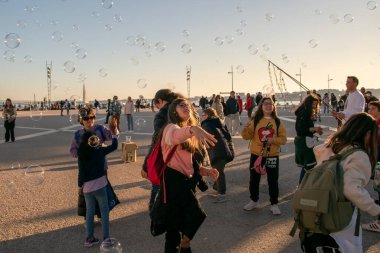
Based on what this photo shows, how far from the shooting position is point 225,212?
5414 millimetres

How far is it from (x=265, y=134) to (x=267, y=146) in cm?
18

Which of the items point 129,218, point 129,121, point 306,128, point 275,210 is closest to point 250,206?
point 275,210

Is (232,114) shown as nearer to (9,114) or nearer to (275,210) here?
(9,114)

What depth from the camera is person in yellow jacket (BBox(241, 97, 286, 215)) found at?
17.6 ft

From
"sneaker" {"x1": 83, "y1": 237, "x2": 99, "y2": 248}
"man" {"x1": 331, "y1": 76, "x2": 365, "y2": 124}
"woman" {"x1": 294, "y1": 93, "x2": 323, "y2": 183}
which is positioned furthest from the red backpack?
"man" {"x1": 331, "y1": 76, "x2": 365, "y2": 124}

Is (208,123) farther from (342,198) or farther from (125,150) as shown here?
(125,150)

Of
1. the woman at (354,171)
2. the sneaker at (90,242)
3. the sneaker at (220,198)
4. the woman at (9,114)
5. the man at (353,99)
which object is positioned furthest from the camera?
the woman at (9,114)

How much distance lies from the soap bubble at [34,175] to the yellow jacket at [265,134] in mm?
4310

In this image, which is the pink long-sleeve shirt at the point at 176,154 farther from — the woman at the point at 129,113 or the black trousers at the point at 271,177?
the woman at the point at 129,113

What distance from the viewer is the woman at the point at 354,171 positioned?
243cm

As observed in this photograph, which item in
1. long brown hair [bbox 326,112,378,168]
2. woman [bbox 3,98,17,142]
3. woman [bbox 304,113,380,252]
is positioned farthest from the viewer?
woman [bbox 3,98,17,142]

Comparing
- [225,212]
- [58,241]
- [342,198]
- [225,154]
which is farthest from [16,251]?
[342,198]

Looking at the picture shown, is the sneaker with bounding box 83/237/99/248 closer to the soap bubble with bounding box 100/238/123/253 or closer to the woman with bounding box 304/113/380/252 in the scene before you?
the soap bubble with bounding box 100/238/123/253

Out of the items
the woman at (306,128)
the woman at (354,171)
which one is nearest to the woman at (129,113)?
the woman at (306,128)
